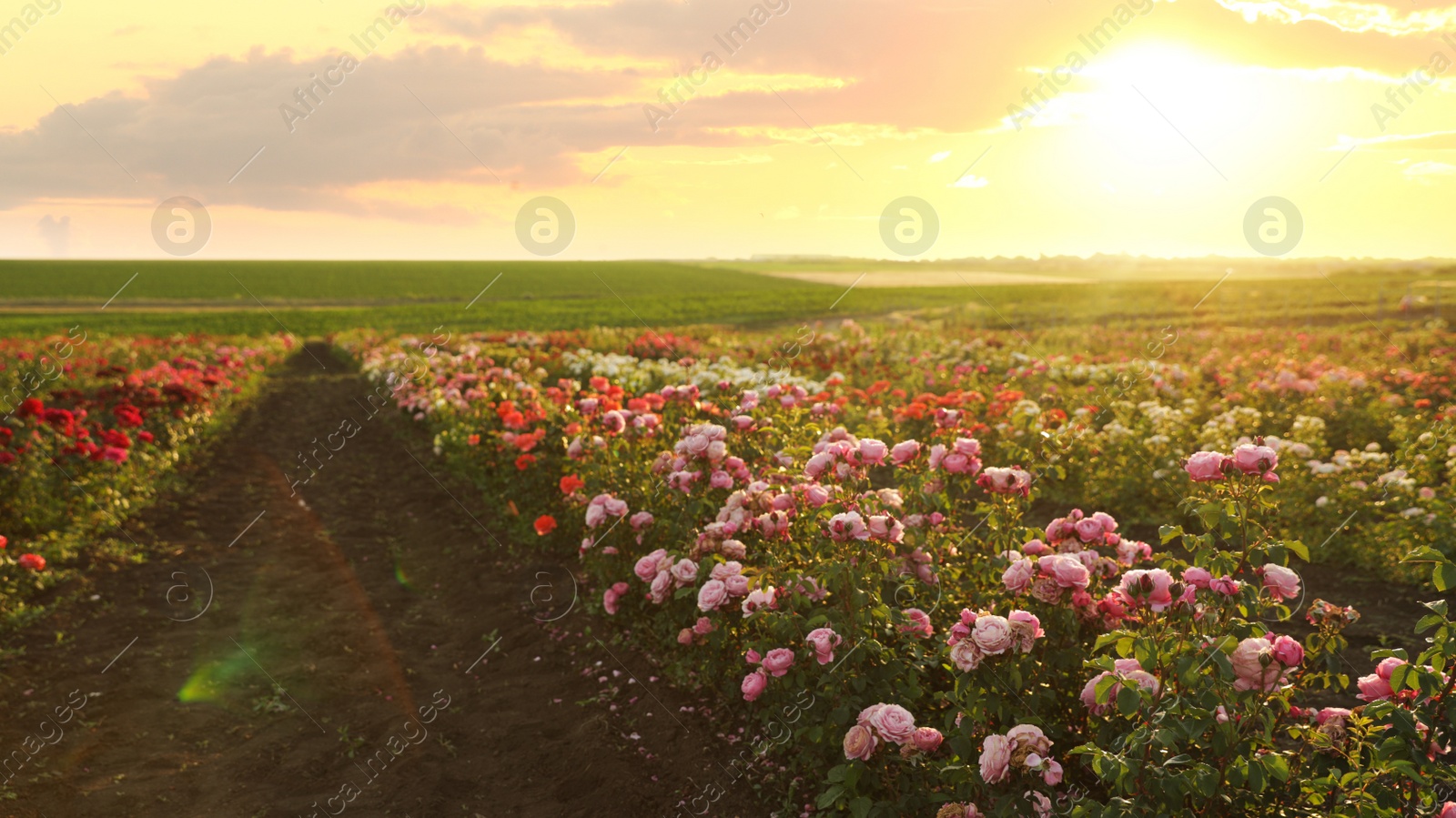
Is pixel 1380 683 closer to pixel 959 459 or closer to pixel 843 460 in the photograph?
pixel 959 459

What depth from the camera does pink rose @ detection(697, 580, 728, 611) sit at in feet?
12.4

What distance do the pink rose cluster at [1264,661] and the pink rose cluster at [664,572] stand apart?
7.60 ft

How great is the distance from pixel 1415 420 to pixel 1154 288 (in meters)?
56.2

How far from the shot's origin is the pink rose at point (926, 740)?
2.89 meters

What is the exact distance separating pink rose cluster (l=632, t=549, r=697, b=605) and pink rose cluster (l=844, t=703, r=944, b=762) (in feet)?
4.46

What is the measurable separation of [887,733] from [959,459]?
1.65m

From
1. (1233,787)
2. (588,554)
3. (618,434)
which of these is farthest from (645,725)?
(1233,787)

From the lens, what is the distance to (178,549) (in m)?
7.60

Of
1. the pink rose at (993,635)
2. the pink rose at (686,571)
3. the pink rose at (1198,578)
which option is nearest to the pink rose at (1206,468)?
the pink rose at (1198,578)

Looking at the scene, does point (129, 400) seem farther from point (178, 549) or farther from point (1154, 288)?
point (1154, 288)

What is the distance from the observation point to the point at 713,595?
3.79 m

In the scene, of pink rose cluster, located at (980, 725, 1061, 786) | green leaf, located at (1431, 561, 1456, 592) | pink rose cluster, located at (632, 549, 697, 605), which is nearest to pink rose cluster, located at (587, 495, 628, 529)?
pink rose cluster, located at (632, 549, 697, 605)

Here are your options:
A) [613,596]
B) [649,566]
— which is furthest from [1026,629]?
[613,596]

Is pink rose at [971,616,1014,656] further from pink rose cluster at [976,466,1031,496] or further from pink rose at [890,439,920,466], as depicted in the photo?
pink rose at [890,439,920,466]
